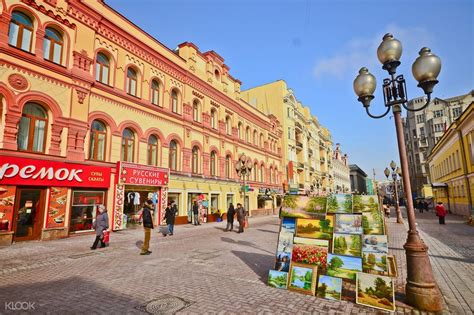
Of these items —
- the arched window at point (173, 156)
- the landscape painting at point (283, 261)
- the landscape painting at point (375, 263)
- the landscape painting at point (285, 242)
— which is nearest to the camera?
the landscape painting at point (375, 263)

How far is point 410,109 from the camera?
18.5ft

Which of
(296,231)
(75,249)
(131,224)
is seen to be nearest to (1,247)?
(75,249)

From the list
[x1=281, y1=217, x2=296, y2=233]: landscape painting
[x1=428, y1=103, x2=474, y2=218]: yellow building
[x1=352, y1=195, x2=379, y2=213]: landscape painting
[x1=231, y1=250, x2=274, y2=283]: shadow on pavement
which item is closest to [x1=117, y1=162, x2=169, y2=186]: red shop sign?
[x1=231, y1=250, x2=274, y2=283]: shadow on pavement

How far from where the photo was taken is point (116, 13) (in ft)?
55.4

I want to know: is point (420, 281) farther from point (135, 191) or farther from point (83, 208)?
point (135, 191)

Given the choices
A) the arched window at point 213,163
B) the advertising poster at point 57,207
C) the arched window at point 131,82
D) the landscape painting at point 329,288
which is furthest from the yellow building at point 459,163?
the advertising poster at point 57,207

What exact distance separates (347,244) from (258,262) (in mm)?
3642

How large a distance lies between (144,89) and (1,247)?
1206 cm

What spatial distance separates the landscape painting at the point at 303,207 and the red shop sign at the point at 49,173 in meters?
11.8

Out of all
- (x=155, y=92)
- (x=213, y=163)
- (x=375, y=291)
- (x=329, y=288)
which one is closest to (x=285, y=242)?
(x=329, y=288)

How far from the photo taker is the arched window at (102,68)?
15.6m

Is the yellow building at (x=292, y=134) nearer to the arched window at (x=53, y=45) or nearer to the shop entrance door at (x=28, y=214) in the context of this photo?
the arched window at (x=53, y=45)

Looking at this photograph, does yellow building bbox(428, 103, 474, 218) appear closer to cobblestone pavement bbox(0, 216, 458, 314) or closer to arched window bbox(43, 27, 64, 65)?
cobblestone pavement bbox(0, 216, 458, 314)

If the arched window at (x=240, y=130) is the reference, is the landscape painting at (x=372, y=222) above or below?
below
